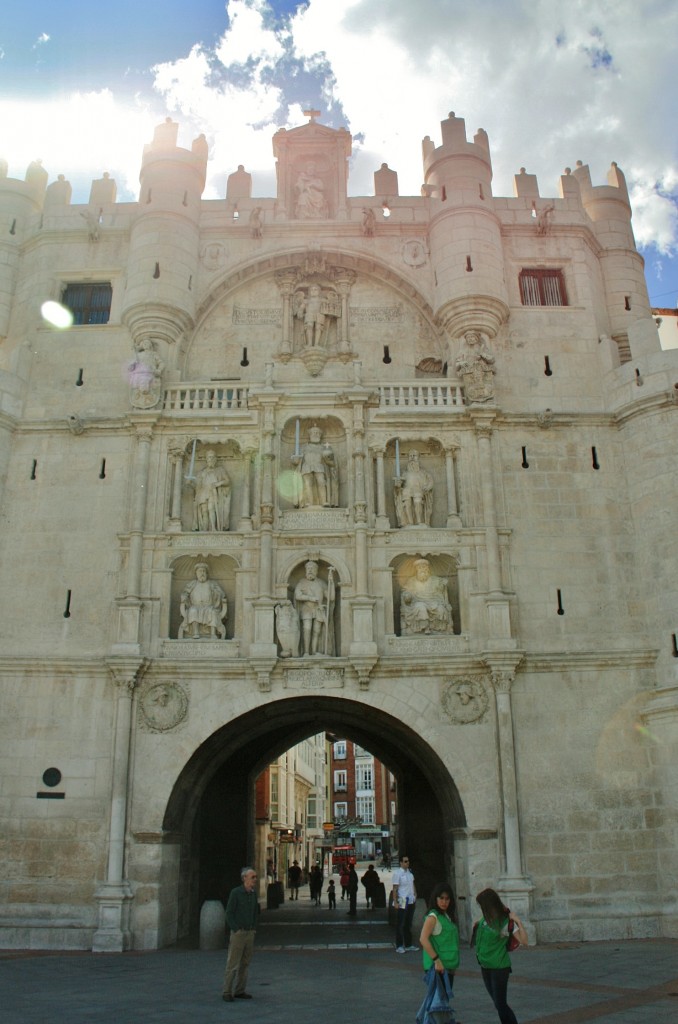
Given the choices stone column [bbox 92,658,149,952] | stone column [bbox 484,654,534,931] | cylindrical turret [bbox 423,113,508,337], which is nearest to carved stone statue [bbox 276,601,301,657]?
stone column [bbox 92,658,149,952]

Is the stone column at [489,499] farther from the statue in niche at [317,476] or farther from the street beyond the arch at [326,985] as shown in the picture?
the street beyond the arch at [326,985]

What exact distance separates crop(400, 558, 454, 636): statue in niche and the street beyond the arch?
591 cm

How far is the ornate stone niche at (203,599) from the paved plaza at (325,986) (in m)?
6.55

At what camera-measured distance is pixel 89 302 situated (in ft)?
80.3

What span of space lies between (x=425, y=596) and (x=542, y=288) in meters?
10.00

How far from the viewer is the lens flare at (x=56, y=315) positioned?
2380 cm

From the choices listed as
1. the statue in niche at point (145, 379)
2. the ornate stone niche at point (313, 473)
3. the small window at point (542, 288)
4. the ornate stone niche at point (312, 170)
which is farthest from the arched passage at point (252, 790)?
the ornate stone niche at point (312, 170)

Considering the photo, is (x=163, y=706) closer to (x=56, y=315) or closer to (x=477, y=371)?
(x=477, y=371)

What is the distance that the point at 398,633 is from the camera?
20281 mm

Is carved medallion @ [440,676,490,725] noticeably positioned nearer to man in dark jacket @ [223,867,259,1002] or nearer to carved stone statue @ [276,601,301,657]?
carved stone statue @ [276,601,301,657]

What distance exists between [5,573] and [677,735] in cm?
1536

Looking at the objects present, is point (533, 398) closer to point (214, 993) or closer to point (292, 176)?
point (292, 176)

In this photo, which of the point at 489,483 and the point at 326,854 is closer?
the point at 489,483

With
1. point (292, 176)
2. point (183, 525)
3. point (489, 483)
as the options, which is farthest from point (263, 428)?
point (292, 176)
